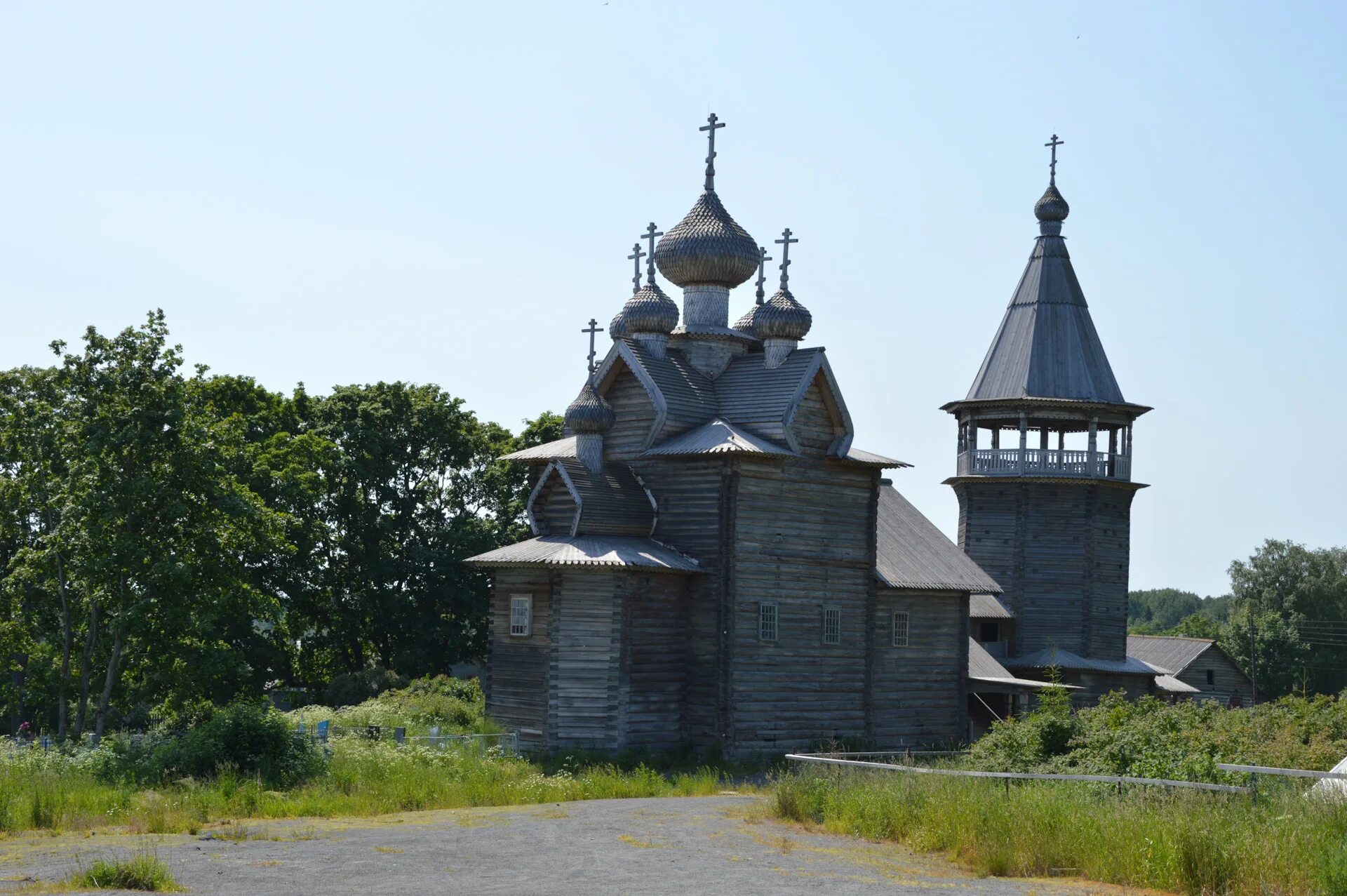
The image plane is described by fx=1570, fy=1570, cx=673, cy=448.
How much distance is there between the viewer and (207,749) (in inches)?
924

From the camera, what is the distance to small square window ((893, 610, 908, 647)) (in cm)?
3769

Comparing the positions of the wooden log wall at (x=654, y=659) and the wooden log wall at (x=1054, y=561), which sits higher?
the wooden log wall at (x=1054, y=561)

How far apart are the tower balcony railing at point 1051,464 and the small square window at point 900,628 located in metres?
9.66

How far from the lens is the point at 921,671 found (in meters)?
38.2

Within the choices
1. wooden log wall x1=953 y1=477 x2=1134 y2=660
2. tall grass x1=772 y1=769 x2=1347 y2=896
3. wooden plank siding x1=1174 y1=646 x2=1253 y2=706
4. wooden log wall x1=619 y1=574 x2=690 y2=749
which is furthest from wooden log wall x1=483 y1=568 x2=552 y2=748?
wooden plank siding x1=1174 y1=646 x2=1253 y2=706

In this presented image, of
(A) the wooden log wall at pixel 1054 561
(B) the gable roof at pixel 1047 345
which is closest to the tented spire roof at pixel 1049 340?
(B) the gable roof at pixel 1047 345

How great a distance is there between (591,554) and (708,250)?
878 cm

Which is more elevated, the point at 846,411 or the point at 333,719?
the point at 846,411

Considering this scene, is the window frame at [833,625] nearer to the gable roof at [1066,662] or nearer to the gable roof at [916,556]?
the gable roof at [916,556]

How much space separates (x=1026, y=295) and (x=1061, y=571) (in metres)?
8.61

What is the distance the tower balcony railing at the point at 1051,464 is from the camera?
1804 inches

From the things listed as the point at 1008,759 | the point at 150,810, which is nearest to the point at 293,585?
the point at 150,810

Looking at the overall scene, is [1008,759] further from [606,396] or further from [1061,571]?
[1061,571]

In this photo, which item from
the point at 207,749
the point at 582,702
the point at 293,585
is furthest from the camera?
the point at 293,585
